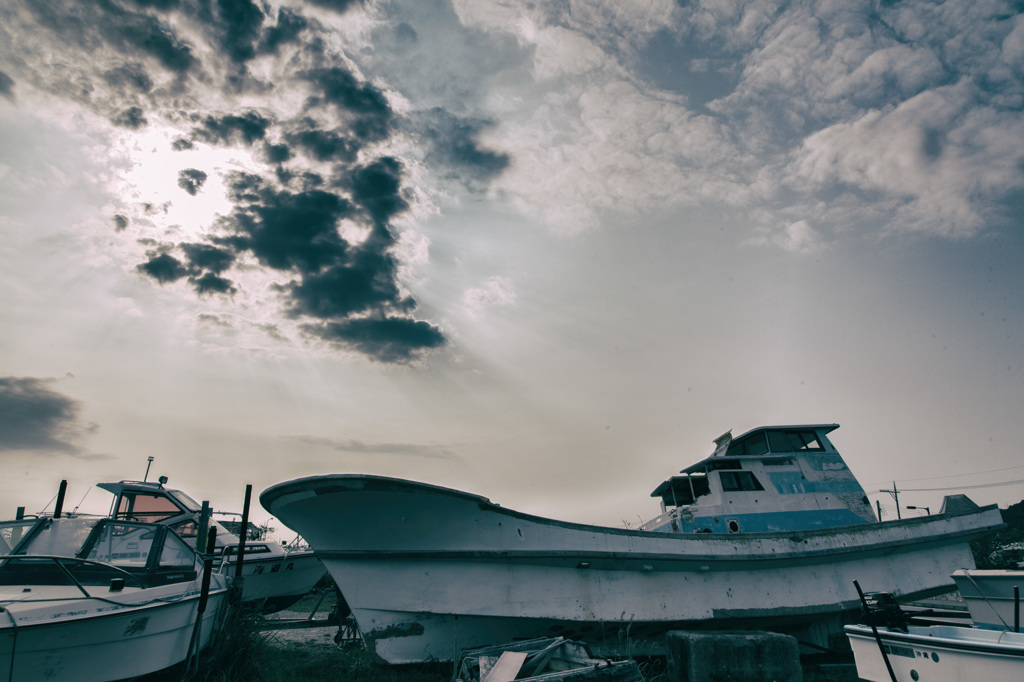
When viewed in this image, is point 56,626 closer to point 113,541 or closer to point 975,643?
point 113,541

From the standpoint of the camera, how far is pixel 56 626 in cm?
489

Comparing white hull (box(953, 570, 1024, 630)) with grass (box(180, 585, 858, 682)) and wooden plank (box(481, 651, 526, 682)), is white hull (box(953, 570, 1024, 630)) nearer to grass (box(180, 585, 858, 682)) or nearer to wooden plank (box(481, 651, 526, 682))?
grass (box(180, 585, 858, 682))

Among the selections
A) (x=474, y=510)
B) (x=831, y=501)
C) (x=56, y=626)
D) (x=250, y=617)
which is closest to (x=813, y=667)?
(x=831, y=501)

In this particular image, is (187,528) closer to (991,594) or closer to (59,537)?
(59,537)

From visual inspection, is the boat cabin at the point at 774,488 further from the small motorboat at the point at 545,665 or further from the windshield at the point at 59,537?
the windshield at the point at 59,537

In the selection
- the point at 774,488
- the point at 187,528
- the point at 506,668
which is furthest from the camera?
the point at 187,528

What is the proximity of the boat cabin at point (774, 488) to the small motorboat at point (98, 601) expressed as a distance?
9.25 meters

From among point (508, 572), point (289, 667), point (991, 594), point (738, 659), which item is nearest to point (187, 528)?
point (289, 667)

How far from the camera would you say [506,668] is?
461 cm

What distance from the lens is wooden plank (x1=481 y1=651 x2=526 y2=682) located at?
443 cm

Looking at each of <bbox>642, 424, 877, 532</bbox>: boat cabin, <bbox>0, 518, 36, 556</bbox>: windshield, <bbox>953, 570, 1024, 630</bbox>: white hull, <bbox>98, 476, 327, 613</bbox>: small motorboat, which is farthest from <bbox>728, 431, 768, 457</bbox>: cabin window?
<bbox>0, 518, 36, 556</bbox>: windshield

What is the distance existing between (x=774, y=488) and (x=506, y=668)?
8.84m

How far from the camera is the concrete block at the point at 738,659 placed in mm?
5027

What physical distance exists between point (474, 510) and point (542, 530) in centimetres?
122
